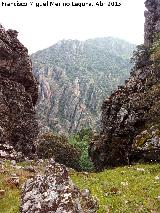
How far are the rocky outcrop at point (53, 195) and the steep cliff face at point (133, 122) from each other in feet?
80.0

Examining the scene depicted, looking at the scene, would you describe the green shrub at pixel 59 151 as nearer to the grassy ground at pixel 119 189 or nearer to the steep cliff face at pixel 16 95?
the steep cliff face at pixel 16 95

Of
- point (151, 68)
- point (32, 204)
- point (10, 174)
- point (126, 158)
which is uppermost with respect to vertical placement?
point (32, 204)

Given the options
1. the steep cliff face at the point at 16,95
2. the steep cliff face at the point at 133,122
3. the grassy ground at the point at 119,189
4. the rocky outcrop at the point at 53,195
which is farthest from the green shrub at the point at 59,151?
the rocky outcrop at the point at 53,195

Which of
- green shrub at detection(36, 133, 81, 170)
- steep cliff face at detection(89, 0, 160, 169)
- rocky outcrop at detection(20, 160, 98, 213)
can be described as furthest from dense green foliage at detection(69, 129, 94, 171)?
rocky outcrop at detection(20, 160, 98, 213)

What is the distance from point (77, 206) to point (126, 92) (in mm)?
40331

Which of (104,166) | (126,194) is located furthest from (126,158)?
(126,194)

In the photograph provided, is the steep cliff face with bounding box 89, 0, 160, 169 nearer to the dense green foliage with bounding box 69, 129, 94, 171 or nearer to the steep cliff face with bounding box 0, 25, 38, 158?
the steep cliff face with bounding box 0, 25, 38, 158

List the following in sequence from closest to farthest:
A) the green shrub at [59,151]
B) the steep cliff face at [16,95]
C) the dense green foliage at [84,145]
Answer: the steep cliff face at [16,95] → the dense green foliage at [84,145] → the green shrub at [59,151]

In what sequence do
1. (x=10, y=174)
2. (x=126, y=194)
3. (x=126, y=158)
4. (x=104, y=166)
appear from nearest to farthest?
(x=126, y=194)
(x=10, y=174)
(x=126, y=158)
(x=104, y=166)

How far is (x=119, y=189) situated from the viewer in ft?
94.7

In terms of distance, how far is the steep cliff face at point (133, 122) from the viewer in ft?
137

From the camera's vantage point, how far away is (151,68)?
54156 millimetres

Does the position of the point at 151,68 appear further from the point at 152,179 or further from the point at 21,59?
the point at 152,179

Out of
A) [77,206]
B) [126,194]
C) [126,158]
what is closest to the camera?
[77,206]
